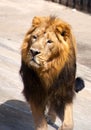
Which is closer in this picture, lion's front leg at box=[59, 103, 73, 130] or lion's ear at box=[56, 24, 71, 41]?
lion's ear at box=[56, 24, 71, 41]

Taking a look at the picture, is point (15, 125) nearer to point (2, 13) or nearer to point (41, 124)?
point (41, 124)

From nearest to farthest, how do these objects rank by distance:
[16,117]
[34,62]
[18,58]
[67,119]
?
[34,62] → [67,119] → [16,117] → [18,58]

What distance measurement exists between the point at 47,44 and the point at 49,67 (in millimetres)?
216

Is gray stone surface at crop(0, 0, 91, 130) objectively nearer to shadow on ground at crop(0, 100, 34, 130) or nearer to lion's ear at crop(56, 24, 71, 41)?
shadow on ground at crop(0, 100, 34, 130)

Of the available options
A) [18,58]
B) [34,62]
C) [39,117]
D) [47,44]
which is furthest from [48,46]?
[18,58]

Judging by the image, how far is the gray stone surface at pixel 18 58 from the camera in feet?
19.1

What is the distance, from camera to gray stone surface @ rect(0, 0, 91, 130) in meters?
5.82

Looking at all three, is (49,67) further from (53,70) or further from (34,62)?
(34,62)

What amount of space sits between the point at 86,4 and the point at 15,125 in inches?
279

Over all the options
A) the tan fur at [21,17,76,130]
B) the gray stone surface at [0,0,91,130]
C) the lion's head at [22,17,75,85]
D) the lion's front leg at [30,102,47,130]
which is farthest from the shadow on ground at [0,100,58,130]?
the lion's head at [22,17,75,85]

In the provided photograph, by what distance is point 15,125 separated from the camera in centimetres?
564

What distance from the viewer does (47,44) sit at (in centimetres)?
457

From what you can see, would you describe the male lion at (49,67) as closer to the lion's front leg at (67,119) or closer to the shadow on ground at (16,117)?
the lion's front leg at (67,119)

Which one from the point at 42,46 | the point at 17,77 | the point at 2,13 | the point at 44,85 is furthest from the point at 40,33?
the point at 2,13
